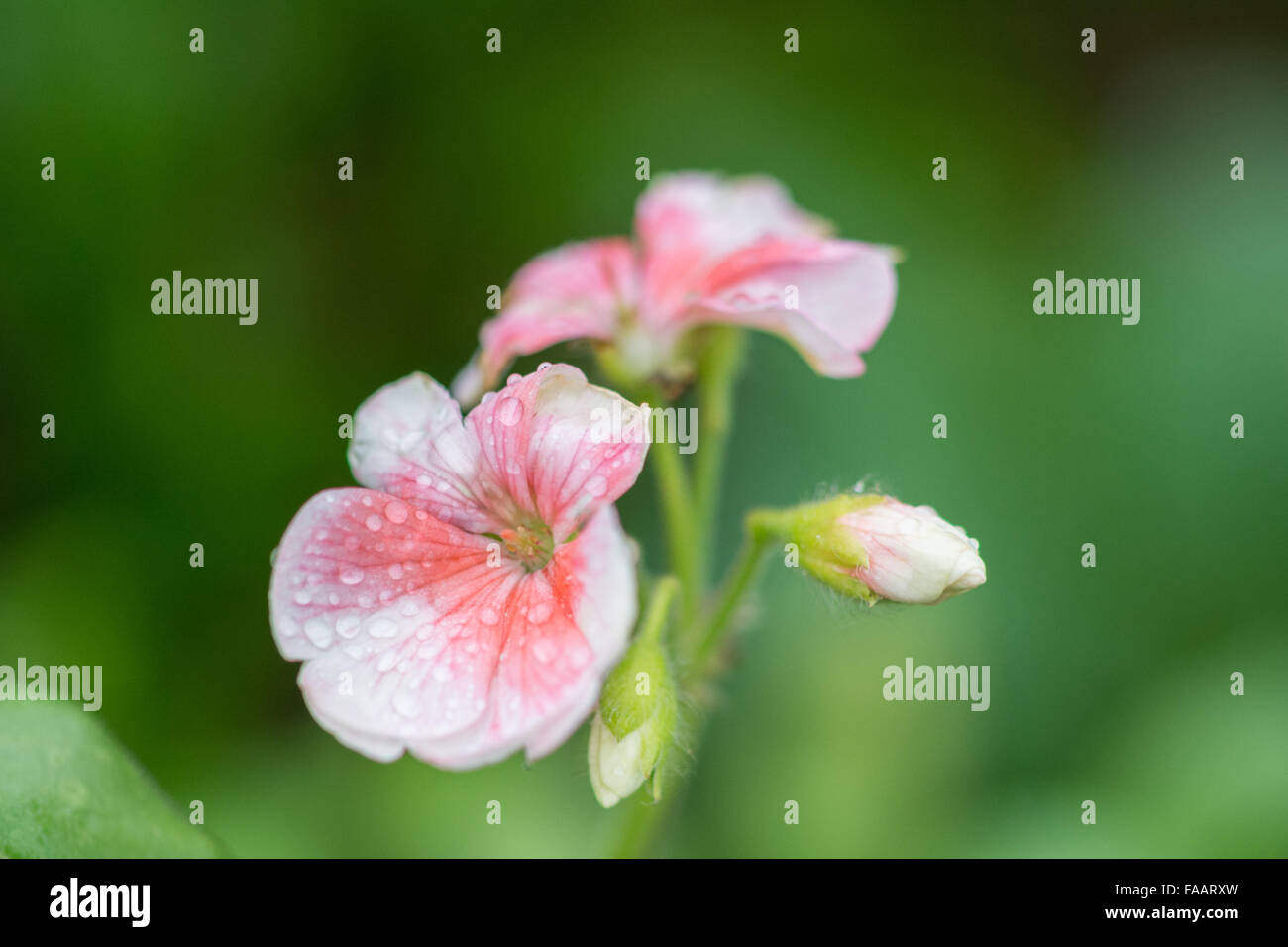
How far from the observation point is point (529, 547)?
193 centimetres

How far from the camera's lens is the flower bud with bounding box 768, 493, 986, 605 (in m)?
1.79

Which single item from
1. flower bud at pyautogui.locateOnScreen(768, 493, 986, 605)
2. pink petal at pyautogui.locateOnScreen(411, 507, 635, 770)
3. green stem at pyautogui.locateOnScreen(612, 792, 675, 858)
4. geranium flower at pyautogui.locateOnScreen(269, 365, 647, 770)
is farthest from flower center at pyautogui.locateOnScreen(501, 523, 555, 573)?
green stem at pyautogui.locateOnScreen(612, 792, 675, 858)

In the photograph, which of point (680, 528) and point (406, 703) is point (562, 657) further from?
point (680, 528)

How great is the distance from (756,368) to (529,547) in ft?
7.45

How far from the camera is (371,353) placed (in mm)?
3779

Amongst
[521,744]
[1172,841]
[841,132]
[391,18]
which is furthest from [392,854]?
[841,132]

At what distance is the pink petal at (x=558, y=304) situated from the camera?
2.23 m

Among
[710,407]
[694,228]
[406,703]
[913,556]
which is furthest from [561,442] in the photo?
[694,228]

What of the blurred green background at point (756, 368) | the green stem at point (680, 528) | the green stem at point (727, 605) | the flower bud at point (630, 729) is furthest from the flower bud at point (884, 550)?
the blurred green background at point (756, 368)

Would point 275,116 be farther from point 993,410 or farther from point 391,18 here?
point 993,410

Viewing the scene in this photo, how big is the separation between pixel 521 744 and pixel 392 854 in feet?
5.90

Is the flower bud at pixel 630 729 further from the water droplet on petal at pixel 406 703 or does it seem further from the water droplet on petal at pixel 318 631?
the water droplet on petal at pixel 318 631

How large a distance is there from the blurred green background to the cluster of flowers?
54.6 inches

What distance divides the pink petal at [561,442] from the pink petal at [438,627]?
0.32 feet
